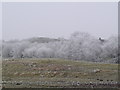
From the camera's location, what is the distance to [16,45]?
518 ft

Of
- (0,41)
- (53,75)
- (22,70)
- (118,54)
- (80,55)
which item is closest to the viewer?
(53,75)

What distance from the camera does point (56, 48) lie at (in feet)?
476

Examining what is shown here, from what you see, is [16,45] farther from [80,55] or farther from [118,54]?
[118,54]

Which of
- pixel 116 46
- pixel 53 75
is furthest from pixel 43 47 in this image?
pixel 53 75

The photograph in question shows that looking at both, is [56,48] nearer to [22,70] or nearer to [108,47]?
[108,47]

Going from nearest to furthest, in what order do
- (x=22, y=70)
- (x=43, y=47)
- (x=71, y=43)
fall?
(x=22, y=70)
(x=71, y=43)
(x=43, y=47)

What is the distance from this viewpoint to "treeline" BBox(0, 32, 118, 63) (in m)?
127

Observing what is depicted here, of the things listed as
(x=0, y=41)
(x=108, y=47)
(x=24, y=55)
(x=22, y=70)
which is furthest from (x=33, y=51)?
(x=22, y=70)

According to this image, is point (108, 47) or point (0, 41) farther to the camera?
point (0, 41)

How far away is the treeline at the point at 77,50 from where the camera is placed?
12734 cm

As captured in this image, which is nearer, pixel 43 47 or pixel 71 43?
pixel 71 43

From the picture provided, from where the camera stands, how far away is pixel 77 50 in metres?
134

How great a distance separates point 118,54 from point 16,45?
6017 cm

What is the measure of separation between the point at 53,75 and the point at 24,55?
271 ft
